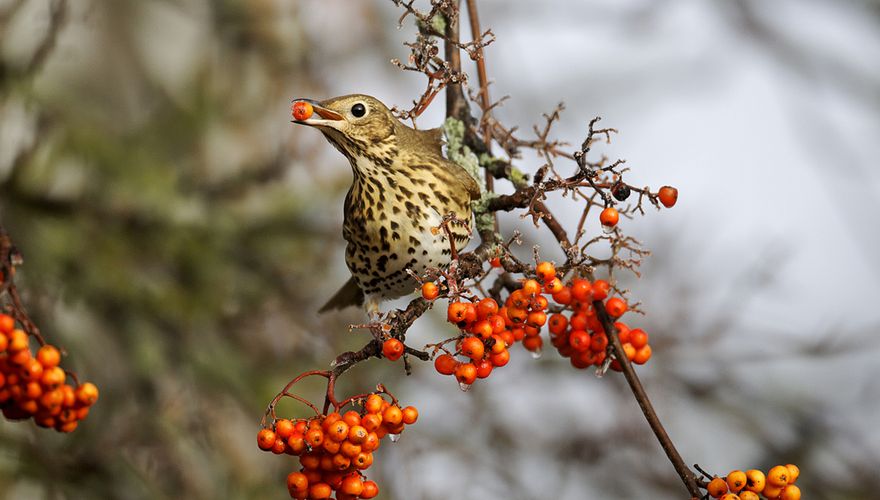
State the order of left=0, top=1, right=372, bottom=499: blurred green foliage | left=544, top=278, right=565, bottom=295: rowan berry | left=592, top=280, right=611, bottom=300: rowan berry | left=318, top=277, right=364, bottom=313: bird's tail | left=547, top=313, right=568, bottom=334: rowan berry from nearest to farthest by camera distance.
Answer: left=544, top=278, right=565, bottom=295: rowan berry
left=592, top=280, right=611, bottom=300: rowan berry
left=547, top=313, right=568, bottom=334: rowan berry
left=318, top=277, right=364, bottom=313: bird's tail
left=0, top=1, right=372, bottom=499: blurred green foliage

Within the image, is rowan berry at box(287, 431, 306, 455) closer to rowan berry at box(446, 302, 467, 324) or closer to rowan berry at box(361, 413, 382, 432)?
rowan berry at box(361, 413, 382, 432)

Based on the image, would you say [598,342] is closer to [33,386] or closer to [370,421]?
[370,421]

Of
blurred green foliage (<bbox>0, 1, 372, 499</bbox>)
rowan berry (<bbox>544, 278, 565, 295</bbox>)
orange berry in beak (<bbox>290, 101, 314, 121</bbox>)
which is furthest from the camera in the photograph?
blurred green foliage (<bbox>0, 1, 372, 499</bbox>)

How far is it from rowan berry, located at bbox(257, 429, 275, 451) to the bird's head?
808 millimetres

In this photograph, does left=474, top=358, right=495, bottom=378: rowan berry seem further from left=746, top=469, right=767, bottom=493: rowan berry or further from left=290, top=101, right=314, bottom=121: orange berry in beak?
left=290, top=101, right=314, bottom=121: orange berry in beak

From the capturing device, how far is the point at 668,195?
1386 mm

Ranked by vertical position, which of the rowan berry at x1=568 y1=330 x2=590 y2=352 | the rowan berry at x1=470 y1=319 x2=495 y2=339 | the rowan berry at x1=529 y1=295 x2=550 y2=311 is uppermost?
the rowan berry at x1=568 y1=330 x2=590 y2=352

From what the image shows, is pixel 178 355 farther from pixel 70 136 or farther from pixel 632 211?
pixel 632 211

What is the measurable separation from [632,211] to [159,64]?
2.76 meters

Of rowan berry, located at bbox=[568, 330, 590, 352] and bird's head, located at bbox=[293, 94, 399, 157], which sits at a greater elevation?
bird's head, located at bbox=[293, 94, 399, 157]

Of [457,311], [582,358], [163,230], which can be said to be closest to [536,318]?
[457,311]

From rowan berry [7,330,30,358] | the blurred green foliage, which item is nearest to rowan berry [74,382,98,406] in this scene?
rowan berry [7,330,30,358]

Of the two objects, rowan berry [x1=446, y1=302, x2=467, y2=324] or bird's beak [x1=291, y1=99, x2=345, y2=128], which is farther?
bird's beak [x1=291, y1=99, x2=345, y2=128]

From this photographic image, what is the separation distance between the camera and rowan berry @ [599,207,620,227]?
1427mm
